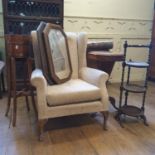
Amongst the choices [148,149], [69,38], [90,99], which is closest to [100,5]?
[69,38]

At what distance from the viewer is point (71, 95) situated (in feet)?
6.17

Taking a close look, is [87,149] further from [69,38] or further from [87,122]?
[69,38]

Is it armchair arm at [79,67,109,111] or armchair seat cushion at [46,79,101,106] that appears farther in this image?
armchair arm at [79,67,109,111]

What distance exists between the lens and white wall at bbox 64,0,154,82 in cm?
355

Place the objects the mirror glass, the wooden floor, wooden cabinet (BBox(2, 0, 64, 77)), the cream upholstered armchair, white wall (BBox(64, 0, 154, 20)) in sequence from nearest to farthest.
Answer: the wooden floor, the cream upholstered armchair, the mirror glass, wooden cabinet (BBox(2, 0, 64, 77)), white wall (BBox(64, 0, 154, 20))

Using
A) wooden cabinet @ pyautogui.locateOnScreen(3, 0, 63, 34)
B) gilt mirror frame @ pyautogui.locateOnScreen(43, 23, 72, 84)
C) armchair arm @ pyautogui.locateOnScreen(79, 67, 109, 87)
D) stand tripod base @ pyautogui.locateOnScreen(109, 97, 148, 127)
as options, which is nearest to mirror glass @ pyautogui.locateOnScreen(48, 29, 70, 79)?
gilt mirror frame @ pyautogui.locateOnScreen(43, 23, 72, 84)

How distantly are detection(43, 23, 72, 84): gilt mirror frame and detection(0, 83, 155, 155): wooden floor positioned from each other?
0.54 m

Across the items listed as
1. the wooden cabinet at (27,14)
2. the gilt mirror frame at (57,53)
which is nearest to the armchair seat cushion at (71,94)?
the gilt mirror frame at (57,53)

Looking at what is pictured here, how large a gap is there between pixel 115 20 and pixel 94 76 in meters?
2.13

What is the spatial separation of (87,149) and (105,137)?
0.29 m

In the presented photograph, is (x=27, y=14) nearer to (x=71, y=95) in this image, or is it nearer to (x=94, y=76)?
(x=94, y=76)

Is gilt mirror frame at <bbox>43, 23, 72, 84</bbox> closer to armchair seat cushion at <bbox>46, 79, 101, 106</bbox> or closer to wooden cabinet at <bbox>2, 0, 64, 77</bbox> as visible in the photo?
armchair seat cushion at <bbox>46, 79, 101, 106</bbox>

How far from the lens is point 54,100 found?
1.83 metres

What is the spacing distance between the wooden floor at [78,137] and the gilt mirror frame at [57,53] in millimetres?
542
